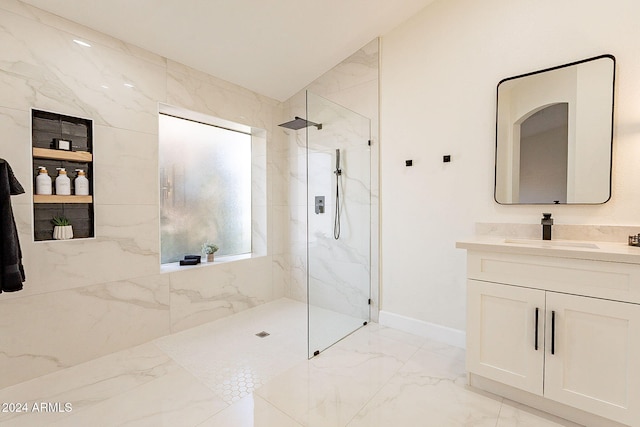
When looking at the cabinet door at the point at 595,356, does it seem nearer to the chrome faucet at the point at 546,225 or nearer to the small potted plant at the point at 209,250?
the chrome faucet at the point at 546,225

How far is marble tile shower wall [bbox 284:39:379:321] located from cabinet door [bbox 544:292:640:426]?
1538mm

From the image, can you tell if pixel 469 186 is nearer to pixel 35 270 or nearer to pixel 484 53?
pixel 484 53

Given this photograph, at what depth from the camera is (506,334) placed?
5.74 feet

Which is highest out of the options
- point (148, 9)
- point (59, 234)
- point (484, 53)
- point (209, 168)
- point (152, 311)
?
point (148, 9)

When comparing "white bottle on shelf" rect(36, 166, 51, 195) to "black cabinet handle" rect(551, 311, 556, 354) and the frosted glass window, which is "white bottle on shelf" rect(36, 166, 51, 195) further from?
"black cabinet handle" rect(551, 311, 556, 354)

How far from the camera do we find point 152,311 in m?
2.50

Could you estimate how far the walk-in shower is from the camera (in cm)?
250

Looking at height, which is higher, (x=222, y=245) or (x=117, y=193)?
(x=117, y=193)

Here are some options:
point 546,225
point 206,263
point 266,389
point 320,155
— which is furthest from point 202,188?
point 546,225

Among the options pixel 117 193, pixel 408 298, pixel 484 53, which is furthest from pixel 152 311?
pixel 484 53

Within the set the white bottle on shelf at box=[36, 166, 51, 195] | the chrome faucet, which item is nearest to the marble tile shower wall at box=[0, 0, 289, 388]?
the white bottle on shelf at box=[36, 166, 51, 195]

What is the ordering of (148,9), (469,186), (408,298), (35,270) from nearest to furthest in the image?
(35,270) < (148,9) < (469,186) < (408,298)

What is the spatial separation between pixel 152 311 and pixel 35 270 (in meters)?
0.85

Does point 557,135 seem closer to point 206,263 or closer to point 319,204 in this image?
point 319,204
